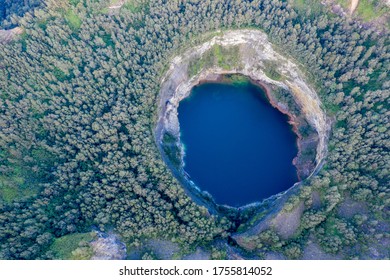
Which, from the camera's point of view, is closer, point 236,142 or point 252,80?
point 236,142

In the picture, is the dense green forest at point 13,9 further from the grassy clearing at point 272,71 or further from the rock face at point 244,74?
the grassy clearing at point 272,71

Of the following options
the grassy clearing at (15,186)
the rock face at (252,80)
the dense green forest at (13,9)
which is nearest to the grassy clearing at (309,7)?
the rock face at (252,80)

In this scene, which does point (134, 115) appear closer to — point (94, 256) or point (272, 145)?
point (94, 256)

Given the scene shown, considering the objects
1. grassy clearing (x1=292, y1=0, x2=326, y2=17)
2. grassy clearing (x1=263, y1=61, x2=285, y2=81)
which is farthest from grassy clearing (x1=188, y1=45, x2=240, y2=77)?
grassy clearing (x1=292, y1=0, x2=326, y2=17)

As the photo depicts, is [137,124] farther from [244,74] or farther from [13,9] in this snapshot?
[13,9]

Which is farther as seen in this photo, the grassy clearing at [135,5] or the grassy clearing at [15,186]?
the grassy clearing at [135,5]

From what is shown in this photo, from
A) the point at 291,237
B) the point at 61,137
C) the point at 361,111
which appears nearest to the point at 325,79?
the point at 361,111

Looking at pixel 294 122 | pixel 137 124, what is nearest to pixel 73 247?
pixel 137 124
